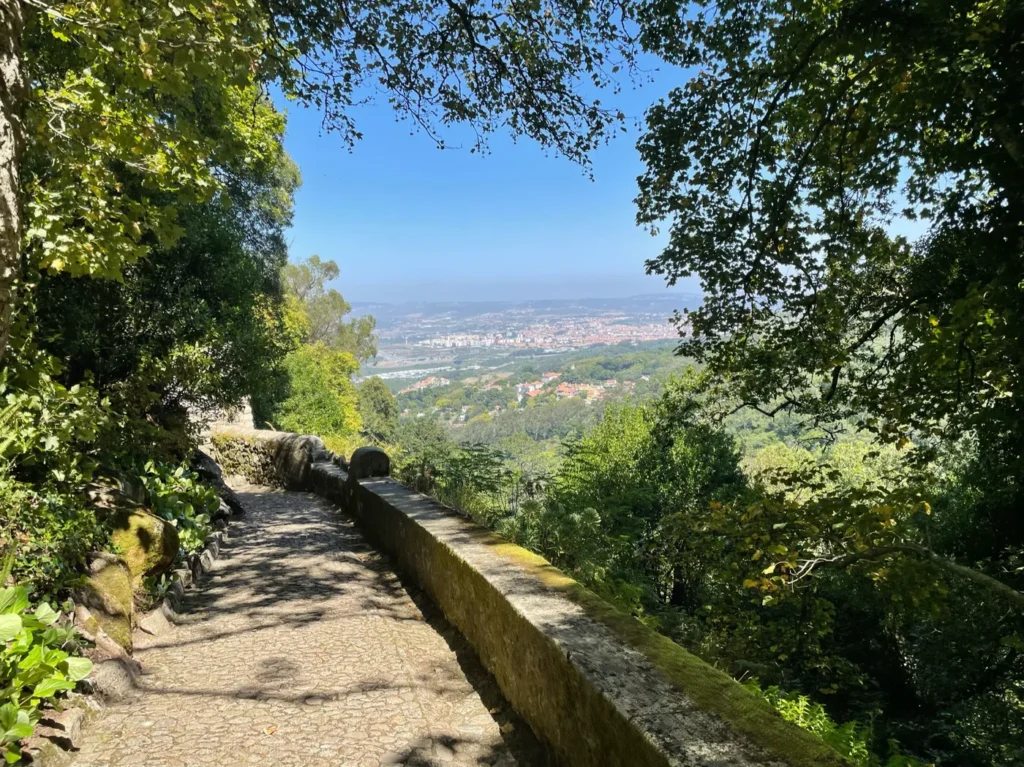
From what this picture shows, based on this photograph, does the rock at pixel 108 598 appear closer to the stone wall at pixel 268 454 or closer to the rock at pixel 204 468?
the rock at pixel 204 468

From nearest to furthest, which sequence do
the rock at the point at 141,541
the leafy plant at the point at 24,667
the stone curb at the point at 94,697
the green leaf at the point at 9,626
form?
1. the leafy plant at the point at 24,667
2. the green leaf at the point at 9,626
3. the stone curb at the point at 94,697
4. the rock at the point at 141,541

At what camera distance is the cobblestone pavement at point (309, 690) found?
113 inches

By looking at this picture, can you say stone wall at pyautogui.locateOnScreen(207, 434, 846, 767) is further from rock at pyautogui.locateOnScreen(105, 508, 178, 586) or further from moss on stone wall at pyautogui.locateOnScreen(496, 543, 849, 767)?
rock at pyautogui.locateOnScreen(105, 508, 178, 586)

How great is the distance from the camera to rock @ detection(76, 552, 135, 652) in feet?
11.7

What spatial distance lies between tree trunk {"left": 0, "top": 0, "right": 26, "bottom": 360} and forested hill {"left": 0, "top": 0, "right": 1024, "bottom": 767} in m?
0.02

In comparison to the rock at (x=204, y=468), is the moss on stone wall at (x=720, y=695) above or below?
above

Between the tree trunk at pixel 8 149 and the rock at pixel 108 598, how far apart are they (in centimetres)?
192

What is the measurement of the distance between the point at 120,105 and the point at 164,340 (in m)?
3.14

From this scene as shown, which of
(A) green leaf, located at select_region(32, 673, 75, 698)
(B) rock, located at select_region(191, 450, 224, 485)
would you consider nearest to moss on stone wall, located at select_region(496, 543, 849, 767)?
(A) green leaf, located at select_region(32, 673, 75, 698)

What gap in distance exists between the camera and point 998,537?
10320mm

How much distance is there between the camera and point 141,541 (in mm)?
4461

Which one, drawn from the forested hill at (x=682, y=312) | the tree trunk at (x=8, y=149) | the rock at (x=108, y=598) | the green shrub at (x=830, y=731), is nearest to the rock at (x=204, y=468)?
the forested hill at (x=682, y=312)

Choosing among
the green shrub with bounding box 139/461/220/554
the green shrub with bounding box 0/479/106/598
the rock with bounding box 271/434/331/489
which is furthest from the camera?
the rock with bounding box 271/434/331/489

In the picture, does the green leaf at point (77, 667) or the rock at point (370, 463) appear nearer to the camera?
the green leaf at point (77, 667)
